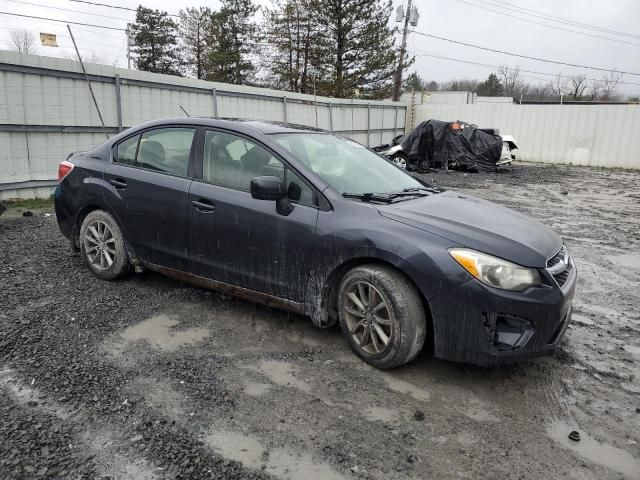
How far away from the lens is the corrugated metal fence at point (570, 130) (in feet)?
65.8

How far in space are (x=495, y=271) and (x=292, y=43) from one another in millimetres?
31163

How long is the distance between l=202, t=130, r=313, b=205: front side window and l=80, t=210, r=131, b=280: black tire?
A: 1170 millimetres

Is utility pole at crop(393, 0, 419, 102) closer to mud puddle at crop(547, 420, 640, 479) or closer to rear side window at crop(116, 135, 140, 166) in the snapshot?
rear side window at crop(116, 135, 140, 166)

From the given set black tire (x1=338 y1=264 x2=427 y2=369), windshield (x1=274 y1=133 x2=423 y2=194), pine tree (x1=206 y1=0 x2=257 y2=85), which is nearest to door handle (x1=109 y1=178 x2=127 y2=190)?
windshield (x1=274 y1=133 x2=423 y2=194)

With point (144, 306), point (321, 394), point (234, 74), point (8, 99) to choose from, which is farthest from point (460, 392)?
point (234, 74)

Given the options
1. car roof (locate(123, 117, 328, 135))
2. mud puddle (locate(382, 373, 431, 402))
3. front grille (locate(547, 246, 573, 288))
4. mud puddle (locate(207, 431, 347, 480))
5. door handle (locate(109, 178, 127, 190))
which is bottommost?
mud puddle (locate(207, 431, 347, 480))

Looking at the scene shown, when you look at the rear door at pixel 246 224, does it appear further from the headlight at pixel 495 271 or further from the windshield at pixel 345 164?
the headlight at pixel 495 271

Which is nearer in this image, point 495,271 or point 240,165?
point 495,271

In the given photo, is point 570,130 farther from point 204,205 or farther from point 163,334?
point 163,334

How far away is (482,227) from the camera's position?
3199 millimetres

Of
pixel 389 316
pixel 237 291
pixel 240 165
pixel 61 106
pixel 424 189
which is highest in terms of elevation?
pixel 61 106

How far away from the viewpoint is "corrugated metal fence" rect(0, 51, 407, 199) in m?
8.27

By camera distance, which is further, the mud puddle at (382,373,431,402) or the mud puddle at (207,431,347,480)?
the mud puddle at (382,373,431,402)

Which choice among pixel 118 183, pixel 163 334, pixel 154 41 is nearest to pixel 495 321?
pixel 163 334
